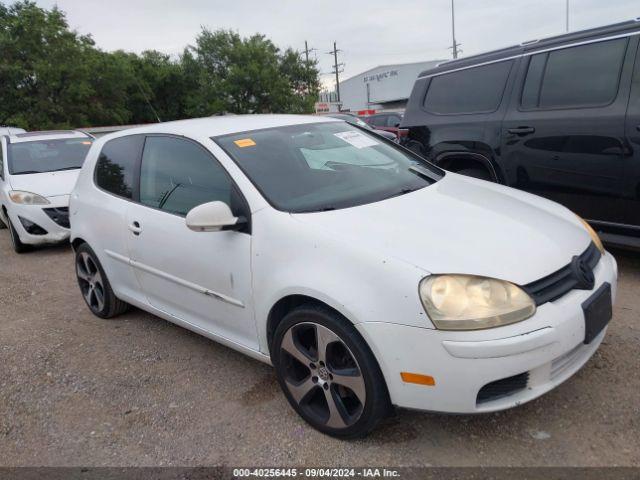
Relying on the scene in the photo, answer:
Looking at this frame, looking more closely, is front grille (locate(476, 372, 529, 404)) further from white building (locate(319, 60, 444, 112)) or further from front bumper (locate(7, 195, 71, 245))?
white building (locate(319, 60, 444, 112))

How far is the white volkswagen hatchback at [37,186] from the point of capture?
6855 millimetres

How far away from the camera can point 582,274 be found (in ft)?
8.04

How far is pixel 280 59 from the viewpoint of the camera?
1827 inches

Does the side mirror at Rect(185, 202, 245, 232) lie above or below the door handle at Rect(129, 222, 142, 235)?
above

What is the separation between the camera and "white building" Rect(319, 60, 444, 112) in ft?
196

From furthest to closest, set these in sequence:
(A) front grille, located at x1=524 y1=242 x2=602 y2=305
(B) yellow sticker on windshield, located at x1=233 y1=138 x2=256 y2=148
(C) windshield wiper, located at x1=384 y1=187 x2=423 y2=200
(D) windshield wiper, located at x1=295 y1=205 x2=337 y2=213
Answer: (B) yellow sticker on windshield, located at x1=233 y1=138 x2=256 y2=148, (C) windshield wiper, located at x1=384 y1=187 x2=423 y2=200, (D) windshield wiper, located at x1=295 y1=205 x2=337 y2=213, (A) front grille, located at x1=524 y1=242 x2=602 y2=305

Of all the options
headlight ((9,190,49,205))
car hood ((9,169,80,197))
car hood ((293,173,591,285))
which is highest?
car hood ((293,173,591,285))

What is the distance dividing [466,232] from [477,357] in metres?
0.62

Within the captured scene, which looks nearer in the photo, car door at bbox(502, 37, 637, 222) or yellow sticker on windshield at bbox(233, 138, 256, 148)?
yellow sticker on windshield at bbox(233, 138, 256, 148)

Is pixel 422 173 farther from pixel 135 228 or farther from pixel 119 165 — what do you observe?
pixel 119 165

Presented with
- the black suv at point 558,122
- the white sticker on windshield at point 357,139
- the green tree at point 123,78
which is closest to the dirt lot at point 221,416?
the black suv at point 558,122

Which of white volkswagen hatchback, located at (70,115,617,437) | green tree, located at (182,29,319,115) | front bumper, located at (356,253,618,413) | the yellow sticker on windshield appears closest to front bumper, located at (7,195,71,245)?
white volkswagen hatchback, located at (70,115,617,437)

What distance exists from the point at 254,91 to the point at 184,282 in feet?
140

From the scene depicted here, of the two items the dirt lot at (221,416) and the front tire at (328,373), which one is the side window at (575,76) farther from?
the front tire at (328,373)
